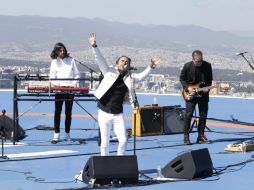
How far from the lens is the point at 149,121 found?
14.5 metres

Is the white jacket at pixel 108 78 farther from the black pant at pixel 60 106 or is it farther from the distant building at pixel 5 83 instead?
the distant building at pixel 5 83

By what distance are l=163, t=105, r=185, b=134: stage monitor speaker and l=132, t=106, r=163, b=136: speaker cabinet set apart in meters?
Answer: 0.15

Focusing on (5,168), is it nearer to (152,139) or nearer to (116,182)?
(116,182)

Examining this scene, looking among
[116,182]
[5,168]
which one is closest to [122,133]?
[116,182]

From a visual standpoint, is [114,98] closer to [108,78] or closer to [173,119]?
[108,78]

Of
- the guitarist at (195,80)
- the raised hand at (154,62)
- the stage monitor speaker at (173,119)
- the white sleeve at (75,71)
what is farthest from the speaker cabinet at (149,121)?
the raised hand at (154,62)

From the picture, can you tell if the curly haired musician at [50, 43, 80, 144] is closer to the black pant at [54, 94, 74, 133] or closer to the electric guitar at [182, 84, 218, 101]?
the black pant at [54, 94, 74, 133]

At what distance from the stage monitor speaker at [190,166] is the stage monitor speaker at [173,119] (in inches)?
215

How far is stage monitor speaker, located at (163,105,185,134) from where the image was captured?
14781 millimetres

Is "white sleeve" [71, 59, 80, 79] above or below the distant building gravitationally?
above

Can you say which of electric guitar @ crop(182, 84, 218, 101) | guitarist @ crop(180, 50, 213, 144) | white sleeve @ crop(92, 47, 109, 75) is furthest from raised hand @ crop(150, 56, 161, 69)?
electric guitar @ crop(182, 84, 218, 101)

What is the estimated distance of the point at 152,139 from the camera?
45.6 ft

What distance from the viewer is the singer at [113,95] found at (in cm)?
906

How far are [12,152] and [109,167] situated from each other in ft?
11.8
